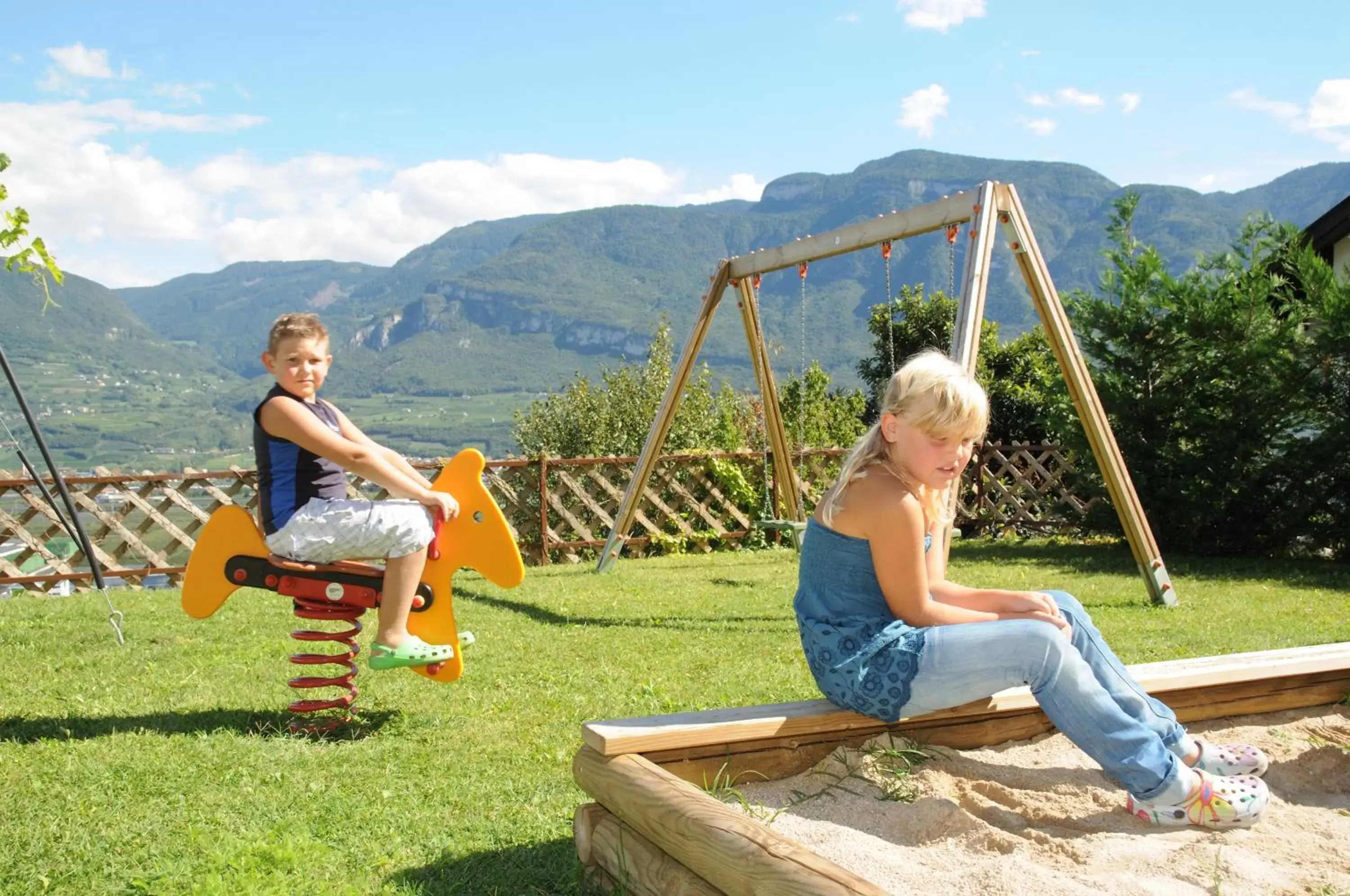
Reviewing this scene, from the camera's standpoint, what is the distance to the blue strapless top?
298cm

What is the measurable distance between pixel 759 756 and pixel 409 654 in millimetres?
1725

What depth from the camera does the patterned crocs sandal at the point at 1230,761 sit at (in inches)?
119

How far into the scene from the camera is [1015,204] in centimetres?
680

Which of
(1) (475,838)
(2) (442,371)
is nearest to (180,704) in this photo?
(1) (475,838)

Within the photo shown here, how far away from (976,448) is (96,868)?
12.5 meters

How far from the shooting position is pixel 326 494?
13.7ft

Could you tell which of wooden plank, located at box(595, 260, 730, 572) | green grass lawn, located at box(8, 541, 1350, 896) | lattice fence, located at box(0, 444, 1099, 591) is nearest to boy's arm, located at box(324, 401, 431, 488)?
green grass lawn, located at box(8, 541, 1350, 896)

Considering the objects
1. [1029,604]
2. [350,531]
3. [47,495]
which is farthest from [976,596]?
[47,495]

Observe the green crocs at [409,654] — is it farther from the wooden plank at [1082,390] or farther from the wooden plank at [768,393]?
the wooden plank at [768,393]

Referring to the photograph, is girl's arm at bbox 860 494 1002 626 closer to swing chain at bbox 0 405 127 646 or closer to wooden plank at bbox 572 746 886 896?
wooden plank at bbox 572 746 886 896

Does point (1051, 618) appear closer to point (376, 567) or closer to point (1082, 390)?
point (376, 567)

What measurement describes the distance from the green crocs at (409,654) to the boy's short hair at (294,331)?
116 centimetres

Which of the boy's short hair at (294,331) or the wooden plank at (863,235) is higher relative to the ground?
the wooden plank at (863,235)

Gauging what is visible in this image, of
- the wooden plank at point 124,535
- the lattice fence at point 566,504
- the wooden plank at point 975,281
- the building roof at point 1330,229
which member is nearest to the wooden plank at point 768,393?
the lattice fence at point 566,504
